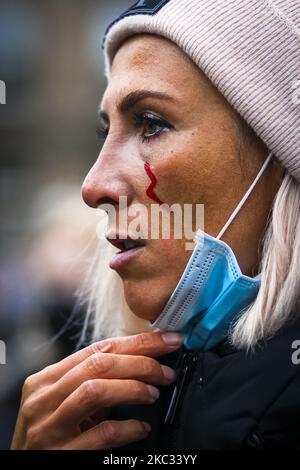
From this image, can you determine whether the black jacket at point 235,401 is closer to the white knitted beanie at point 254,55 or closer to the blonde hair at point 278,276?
the blonde hair at point 278,276

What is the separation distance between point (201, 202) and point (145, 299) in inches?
14.2

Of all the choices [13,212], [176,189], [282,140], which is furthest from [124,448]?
[13,212]

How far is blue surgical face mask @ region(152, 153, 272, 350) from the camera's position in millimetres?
1896

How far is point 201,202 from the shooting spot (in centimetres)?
190

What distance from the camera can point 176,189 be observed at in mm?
1914

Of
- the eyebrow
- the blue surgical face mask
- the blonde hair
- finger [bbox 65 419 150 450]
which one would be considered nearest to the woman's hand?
finger [bbox 65 419 150 450]

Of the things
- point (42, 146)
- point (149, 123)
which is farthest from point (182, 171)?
point (42, 146)

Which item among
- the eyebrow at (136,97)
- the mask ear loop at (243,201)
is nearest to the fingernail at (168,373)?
the mask ear loop at (243,201)

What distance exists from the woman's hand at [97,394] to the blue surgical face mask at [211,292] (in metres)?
0.10

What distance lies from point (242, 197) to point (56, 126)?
7.73 meters

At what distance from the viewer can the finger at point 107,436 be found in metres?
1.90

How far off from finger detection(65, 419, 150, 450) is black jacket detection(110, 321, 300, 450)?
13 cm

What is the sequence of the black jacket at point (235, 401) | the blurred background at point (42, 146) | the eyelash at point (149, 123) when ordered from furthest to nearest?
the blurred background at point (42, 146) → the eyelash at point (149, 123) → the black jacket at point (235, 401)

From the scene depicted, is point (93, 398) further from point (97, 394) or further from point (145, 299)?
point (145, 299)
